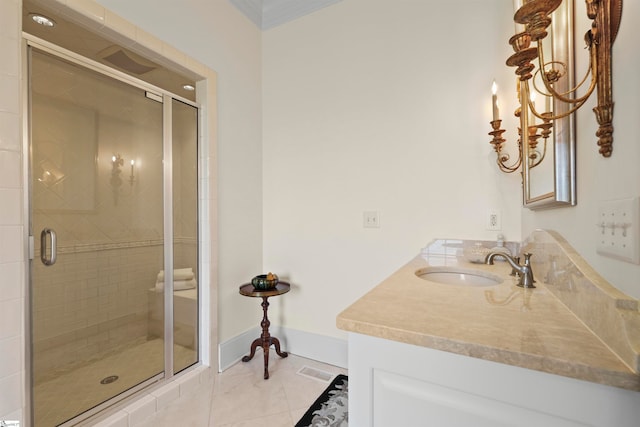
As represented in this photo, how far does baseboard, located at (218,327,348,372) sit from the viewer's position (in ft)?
6.75

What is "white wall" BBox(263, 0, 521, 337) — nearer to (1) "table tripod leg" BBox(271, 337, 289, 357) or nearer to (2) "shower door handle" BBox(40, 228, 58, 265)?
(1) "table tripod leg" BBox(271, 337, 289, 357)

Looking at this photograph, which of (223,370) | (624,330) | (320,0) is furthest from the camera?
(320,0)

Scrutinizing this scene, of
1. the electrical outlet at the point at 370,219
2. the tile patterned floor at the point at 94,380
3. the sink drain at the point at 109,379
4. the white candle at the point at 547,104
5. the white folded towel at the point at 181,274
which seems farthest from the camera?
the electrical outlet at the point at 370,219

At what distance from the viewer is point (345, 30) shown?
210 centimetres

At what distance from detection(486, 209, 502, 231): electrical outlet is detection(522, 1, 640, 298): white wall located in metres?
0.87

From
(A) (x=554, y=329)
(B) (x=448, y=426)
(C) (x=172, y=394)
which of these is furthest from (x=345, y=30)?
(C) (x=172, y=394)

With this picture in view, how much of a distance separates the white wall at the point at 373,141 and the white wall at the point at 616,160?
938 millimetres

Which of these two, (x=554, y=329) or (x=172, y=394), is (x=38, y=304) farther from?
A: (x=554, y=329)

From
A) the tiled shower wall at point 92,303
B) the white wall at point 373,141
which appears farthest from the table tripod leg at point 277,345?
the tiled shower wall at point 92,303

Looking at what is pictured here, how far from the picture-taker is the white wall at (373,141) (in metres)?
1.71

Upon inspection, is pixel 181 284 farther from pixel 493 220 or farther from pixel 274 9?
pixel 274 9

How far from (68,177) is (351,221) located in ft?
5.63

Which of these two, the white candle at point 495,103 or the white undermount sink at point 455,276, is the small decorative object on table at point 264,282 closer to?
the white undermount sink at point 455,276

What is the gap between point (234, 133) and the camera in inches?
84.7
